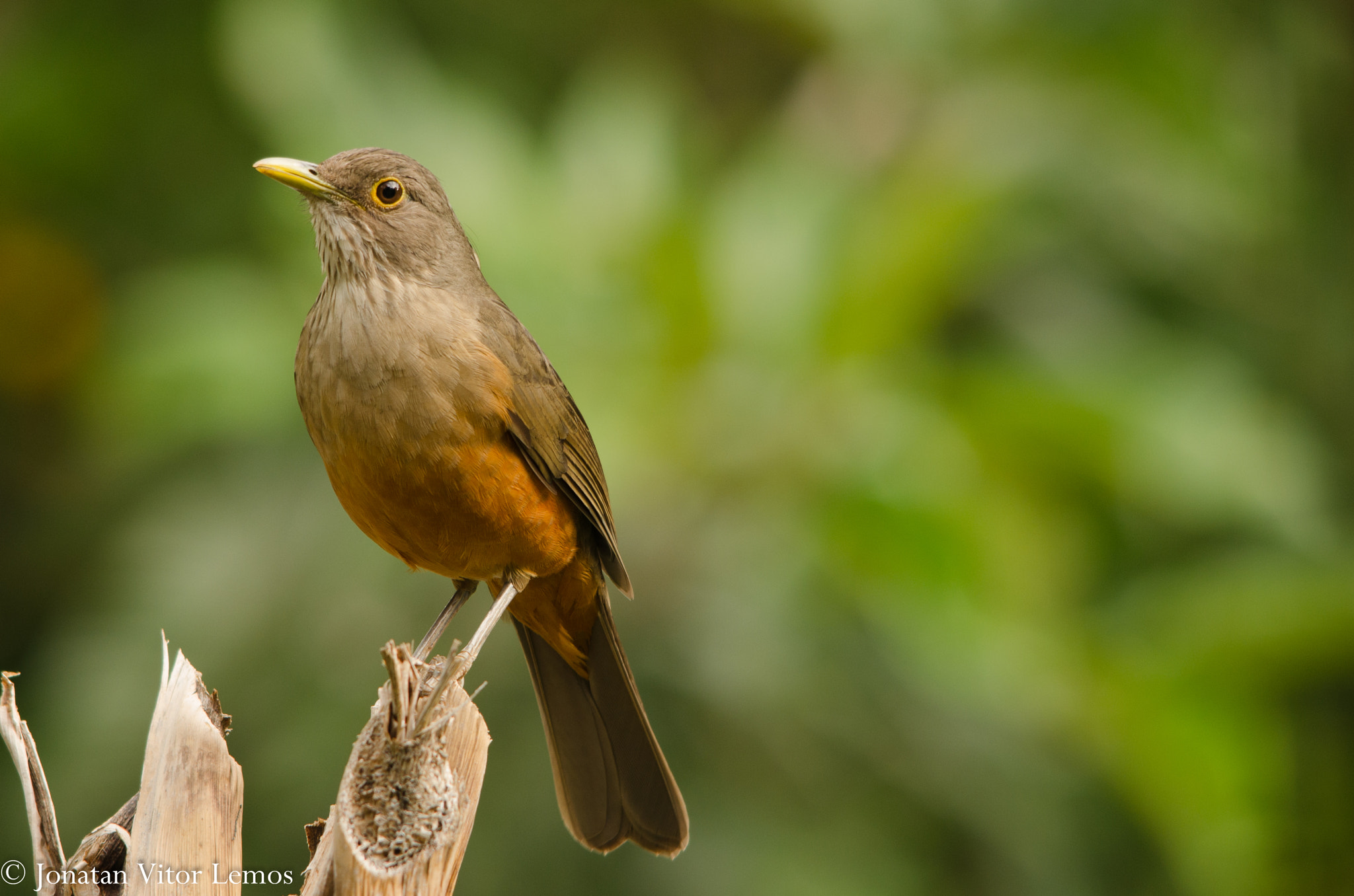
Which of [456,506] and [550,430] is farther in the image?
[550,430]

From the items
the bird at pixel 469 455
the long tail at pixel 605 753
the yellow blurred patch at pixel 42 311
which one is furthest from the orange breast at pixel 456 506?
the yellow blurred patch at pixel 42 311

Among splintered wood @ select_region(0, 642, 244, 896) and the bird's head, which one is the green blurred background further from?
splintered wood @ select_region(0, 642, 244, 896)

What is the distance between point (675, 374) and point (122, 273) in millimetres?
3151

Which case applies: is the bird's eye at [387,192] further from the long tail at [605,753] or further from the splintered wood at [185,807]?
the splintered wood at [185,807]

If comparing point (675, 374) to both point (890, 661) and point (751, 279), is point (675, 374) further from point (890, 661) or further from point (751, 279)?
point (890, 661)

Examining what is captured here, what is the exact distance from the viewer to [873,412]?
4.84 metres

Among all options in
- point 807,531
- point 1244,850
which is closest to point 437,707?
point 807,531

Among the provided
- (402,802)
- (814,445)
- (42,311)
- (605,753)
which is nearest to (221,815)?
(402,802)

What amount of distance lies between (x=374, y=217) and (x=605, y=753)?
1767 mm

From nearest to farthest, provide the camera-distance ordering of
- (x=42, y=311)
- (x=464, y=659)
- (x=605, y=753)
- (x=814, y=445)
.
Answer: (x=464, y=659) < (x=605, y=753) < (x=814, y=445) < (x=42, y=311)

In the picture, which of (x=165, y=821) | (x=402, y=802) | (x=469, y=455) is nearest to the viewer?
(x=165, y=821)

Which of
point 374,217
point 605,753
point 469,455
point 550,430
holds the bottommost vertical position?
point 605,753

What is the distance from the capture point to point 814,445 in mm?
4910

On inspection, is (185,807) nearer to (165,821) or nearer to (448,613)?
(165,821)
